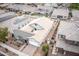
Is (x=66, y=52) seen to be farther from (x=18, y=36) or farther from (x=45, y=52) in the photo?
(x=18, y=36)

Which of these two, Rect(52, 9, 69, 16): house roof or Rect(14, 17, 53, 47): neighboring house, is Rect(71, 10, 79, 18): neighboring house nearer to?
Rect(52, 9, 69, 16): house roof

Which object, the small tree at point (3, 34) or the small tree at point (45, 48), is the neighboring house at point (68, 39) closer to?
the small tree at point (45, 48)

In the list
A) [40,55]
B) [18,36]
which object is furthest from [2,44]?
[40,55]

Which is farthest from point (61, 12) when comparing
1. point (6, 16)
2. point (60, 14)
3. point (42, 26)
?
point (6, 16)

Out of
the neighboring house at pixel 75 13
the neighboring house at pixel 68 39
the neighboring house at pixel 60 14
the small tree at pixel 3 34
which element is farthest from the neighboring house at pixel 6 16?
the neighboring house at pixel 75 13

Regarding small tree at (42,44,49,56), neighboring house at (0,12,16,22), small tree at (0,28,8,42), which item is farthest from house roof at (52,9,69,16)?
small tree at (0,28,8,42)

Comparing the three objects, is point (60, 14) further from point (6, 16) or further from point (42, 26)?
point (6, 16)
